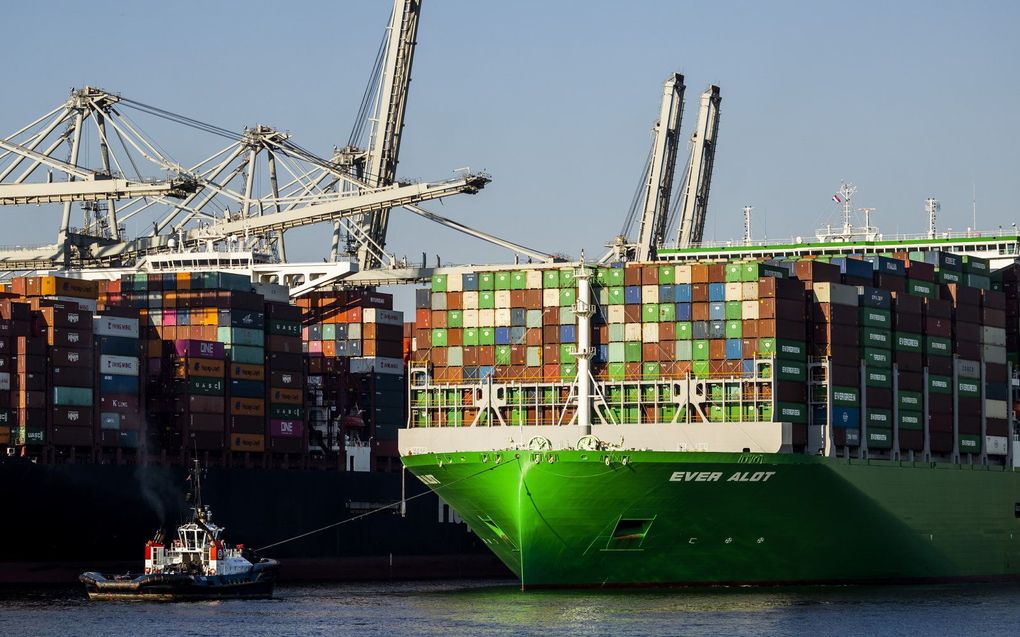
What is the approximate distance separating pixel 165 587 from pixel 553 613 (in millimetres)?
14988

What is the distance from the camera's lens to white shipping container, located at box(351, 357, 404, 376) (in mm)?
88188

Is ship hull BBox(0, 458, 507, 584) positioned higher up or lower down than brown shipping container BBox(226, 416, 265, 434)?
lower down

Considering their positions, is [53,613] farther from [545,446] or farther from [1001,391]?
[1001,391]

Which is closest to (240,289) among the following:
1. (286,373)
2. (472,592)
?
(286,373)

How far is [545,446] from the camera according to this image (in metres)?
65.6

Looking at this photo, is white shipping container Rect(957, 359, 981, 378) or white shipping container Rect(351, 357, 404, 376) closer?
white shipping container Rect(957, 359, 981, 378)

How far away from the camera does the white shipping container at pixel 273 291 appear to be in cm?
8738

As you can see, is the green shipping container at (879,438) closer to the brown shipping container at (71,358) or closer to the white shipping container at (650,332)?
the white shipping container at (650,332)

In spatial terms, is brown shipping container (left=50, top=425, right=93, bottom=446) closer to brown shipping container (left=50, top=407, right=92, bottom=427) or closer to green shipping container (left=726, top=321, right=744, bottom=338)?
brown shipping container (left=50, top=407, right=92, bottom=427)

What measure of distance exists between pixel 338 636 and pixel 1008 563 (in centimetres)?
3259

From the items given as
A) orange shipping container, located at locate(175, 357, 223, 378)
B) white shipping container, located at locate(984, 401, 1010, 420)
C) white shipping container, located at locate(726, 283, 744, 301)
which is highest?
white shipping container, located at locate(726, 283, 744, 301)

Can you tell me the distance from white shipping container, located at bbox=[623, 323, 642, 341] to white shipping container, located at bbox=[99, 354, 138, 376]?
20903 mm

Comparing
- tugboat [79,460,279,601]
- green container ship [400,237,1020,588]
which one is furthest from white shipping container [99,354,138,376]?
green container ship [400,237,1020,588]

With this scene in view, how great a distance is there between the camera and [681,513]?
65.8m
